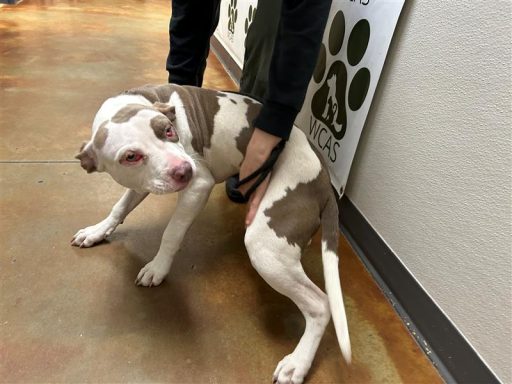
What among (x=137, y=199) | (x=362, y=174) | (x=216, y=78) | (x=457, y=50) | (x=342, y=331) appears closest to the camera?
(x=342, y=331)

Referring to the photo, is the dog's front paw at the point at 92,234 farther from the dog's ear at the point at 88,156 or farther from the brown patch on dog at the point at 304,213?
the brown patch on dog at the point at 304,213

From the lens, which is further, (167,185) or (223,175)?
(223,175)

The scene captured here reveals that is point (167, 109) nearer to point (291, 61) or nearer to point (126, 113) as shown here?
point (126, 113)

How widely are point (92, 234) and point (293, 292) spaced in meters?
0.76

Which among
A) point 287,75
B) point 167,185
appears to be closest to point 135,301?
point 167,185

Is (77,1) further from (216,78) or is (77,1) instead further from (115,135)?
(115,135)

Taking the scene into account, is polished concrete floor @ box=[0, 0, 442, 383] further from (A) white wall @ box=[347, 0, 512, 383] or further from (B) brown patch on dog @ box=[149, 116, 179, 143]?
(B) brown patch on dog @ box=[149, 116, 179, 143]

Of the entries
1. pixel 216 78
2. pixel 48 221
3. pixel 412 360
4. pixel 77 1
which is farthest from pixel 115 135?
pixel 77 1

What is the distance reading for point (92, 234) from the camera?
1.44 m

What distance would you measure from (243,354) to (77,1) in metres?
5.14

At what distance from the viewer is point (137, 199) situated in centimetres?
147

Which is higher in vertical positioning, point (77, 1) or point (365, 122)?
point (365, 122)

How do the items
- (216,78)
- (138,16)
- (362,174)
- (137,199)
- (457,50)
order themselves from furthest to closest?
(138,16), (216,78), (362,174), (137,199), (457,50)

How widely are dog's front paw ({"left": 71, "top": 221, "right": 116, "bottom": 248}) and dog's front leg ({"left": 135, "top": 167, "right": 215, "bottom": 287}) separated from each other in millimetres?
236
